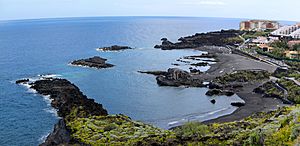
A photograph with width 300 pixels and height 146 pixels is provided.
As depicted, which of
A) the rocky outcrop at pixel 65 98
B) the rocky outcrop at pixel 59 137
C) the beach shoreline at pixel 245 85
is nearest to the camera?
the rocky outcrop at pixel 59 137

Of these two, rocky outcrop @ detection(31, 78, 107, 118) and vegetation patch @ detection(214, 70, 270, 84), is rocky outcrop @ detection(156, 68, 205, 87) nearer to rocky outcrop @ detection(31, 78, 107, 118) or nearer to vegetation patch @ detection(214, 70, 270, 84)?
vegetation patch @ detection(214, 70, 270, 84)

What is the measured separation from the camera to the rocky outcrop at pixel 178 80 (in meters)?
61.4

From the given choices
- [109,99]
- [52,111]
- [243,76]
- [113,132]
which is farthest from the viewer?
[243,76]

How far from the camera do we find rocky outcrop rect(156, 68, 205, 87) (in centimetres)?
6144

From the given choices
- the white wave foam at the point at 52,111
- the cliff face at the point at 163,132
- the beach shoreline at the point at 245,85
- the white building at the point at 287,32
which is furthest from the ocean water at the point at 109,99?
the white building at the point at 287,32

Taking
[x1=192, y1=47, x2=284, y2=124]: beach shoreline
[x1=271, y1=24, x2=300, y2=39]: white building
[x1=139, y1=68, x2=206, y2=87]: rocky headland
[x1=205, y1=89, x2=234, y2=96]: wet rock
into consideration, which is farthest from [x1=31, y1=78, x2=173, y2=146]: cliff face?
[x1=271, y1=24, x2=300, y2=39]: white building

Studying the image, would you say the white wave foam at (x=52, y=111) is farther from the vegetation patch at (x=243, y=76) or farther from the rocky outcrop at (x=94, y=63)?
the rocky outcrop at (x=94, y=63)

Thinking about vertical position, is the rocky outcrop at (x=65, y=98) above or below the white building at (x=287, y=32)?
below

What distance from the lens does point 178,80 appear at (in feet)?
208

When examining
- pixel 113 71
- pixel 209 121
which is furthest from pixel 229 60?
pixel 209 121

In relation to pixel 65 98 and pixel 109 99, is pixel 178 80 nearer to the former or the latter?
pixel 109 99

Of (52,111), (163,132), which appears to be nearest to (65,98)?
(52,111)

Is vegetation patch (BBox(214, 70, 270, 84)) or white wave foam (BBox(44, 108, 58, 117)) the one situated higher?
vegetation patch (BBox(214, 70, 270, 84))

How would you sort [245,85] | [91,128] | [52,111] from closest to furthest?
[91,128] < [52,111] < [245,85]
